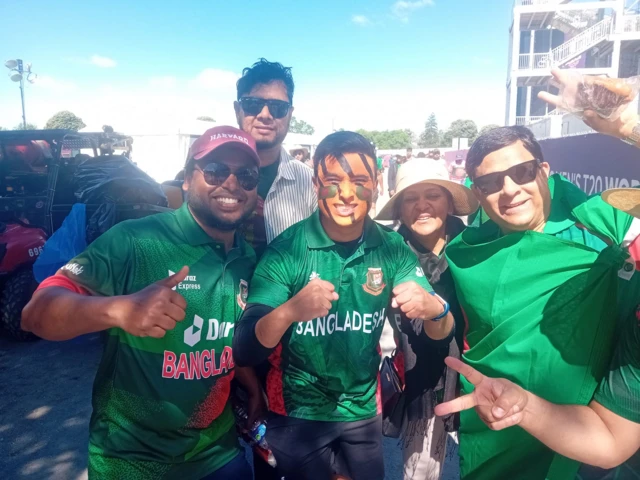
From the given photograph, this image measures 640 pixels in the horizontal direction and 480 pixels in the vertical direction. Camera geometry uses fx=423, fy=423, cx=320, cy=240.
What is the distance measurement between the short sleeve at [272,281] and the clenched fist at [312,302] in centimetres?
22

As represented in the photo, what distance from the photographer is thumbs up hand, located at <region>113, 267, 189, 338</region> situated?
1414 millimetres

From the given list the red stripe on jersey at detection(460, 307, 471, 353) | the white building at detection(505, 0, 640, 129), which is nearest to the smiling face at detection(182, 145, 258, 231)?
the red stripe on jersey at detection(460, 307, 471, 353)

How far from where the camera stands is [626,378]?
1274 millimetres

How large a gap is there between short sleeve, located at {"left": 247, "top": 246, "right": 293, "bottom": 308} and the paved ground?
210cm

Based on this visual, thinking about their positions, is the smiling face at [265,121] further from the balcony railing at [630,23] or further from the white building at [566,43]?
→ the balcony railing at [630,23]

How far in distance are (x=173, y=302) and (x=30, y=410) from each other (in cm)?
347

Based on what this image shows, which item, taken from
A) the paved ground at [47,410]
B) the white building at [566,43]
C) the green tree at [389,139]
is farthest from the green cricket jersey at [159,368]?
the green tree at [389,139]

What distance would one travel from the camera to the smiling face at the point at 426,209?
230 centimetres

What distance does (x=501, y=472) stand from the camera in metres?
1.70

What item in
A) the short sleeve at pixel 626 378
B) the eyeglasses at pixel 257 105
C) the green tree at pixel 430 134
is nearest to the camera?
the short sleeve at pixel 626 378

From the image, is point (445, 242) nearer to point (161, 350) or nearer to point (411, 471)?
point (411, 471)

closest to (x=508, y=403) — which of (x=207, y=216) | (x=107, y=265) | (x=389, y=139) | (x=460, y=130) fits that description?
(x=207, y=216)

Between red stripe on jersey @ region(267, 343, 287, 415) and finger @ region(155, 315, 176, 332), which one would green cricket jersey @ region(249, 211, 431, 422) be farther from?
finger @ region(155, 315, 176, 332)

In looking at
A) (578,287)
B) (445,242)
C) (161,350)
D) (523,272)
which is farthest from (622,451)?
(161,350)
